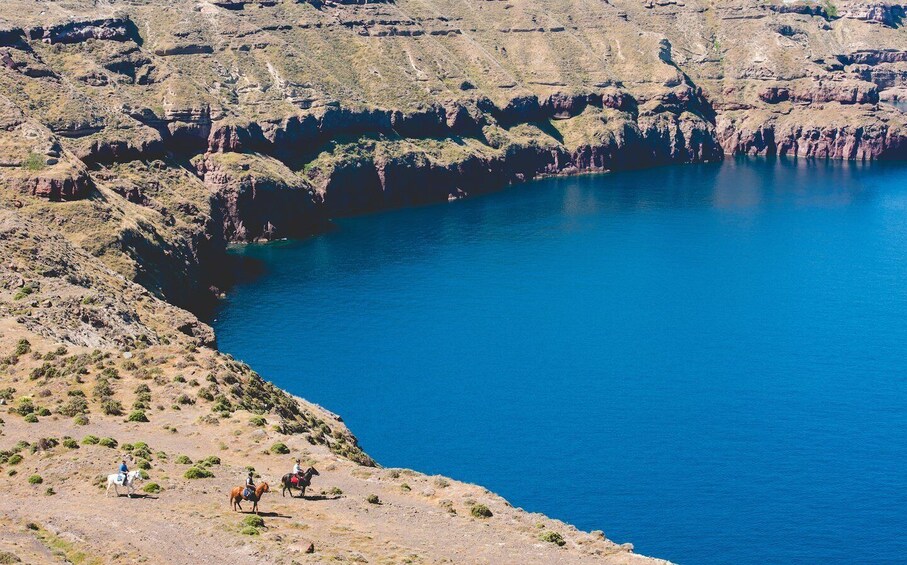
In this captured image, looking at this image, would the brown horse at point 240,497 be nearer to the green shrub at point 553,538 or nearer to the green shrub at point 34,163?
the green shrub at point 553,538

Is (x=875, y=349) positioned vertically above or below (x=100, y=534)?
below

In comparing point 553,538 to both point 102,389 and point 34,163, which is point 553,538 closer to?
point 102,389

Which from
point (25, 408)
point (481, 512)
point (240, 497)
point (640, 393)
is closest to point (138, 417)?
point (25, 408)

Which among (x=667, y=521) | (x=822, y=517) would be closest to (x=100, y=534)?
(x=667, y=521)

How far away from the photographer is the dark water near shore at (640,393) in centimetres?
11119

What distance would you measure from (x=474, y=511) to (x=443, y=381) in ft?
234

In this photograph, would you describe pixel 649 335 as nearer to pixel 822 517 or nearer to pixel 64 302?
pixel 822 517

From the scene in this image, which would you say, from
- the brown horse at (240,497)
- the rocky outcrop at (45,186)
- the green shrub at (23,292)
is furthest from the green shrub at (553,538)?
the rocky outcrop at (45,186)

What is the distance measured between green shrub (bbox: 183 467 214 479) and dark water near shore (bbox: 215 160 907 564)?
4140 centimetres

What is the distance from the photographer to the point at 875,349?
159375 millimetres

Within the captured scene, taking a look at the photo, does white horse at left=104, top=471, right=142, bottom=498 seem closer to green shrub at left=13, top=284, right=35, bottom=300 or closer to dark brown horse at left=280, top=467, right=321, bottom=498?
dark brown horse at left=280, top=467, right=321, bottom=498

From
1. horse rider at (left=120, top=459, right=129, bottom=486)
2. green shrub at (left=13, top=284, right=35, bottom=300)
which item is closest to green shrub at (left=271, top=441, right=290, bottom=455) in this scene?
horse rider at (left=120, top=459, right=129, bottom=486)

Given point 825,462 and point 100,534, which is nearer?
point 100,534

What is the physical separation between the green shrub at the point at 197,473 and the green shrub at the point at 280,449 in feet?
22.9
